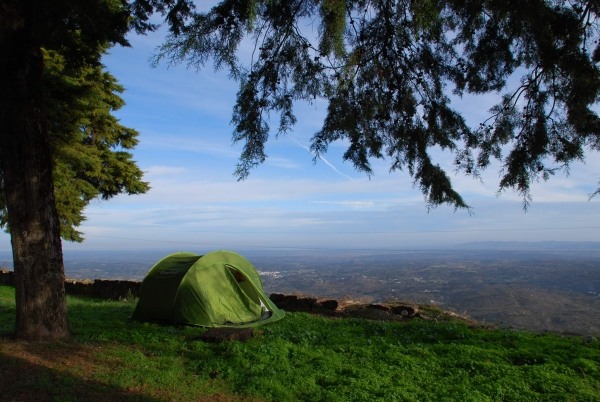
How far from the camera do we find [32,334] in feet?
19.9

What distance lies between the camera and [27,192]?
5.96m

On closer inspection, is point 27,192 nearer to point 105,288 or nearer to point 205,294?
point 205,294

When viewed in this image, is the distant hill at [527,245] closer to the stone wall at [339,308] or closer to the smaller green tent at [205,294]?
the stone wall at [339,308]

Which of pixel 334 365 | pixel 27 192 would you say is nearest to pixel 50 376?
pixel 27 192

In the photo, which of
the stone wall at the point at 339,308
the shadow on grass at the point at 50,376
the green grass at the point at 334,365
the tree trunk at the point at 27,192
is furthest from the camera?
the stone wall at the point at 339,308

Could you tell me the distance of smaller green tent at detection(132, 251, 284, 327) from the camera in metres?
9.02

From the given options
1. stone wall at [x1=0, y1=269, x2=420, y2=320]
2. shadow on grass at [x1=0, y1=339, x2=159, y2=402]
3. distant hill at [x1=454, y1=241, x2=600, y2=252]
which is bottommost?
distant hill at [x1=454, y1=241, x2=600, y2=252]

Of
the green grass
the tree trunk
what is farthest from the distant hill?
the tree trunk

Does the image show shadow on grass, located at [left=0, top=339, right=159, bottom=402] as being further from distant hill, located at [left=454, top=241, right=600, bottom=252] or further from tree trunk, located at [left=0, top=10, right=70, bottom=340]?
distant hill, located at [left=454, top=241, right=600, bottom=252]

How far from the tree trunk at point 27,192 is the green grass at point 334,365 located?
559 millimetres

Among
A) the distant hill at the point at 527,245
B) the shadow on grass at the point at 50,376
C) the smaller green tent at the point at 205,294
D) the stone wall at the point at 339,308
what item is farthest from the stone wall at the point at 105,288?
the distant hill at the point at 527,245

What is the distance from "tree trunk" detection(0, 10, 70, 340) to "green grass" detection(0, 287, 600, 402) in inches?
22.0

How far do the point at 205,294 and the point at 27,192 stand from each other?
423 centimetres

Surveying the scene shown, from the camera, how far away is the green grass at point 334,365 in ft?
16.4
